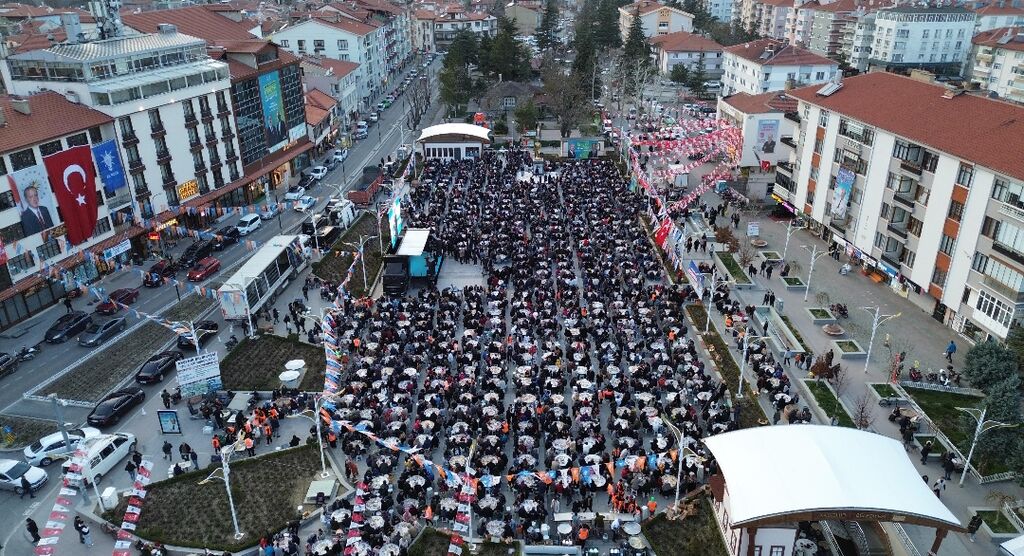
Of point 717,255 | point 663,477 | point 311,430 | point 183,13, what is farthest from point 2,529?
point 183,13

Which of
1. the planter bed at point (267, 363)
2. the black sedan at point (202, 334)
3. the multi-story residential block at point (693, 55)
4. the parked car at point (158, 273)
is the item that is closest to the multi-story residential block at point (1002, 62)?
the multi-story residential block at point (693, 55)

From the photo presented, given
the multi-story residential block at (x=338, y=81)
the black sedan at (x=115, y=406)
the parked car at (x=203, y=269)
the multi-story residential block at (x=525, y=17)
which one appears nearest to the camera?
the black sedan at (x=115, y=406)

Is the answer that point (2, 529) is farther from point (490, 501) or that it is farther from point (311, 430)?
point (490, 501)

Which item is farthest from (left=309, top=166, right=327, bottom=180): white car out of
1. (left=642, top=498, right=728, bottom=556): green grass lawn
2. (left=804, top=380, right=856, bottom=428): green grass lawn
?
(left=642, top=498, right=728, bottom=556): green grass lawn

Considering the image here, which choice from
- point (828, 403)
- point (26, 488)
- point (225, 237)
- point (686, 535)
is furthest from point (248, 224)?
point (828, 403)

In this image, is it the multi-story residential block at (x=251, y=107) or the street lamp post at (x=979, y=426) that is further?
the multi-story residential block at (x=251, y=107)

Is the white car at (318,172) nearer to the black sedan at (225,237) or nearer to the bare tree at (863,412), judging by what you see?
the black sedan at (225,237)

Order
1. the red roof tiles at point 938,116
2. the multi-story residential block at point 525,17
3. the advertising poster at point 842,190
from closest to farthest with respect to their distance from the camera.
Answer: the red roof tiles at point 938,116 < the advertising poster at point 842,190 < the multi-story residential block at point 525,17

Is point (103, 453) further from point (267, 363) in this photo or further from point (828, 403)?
point (828, 403)
